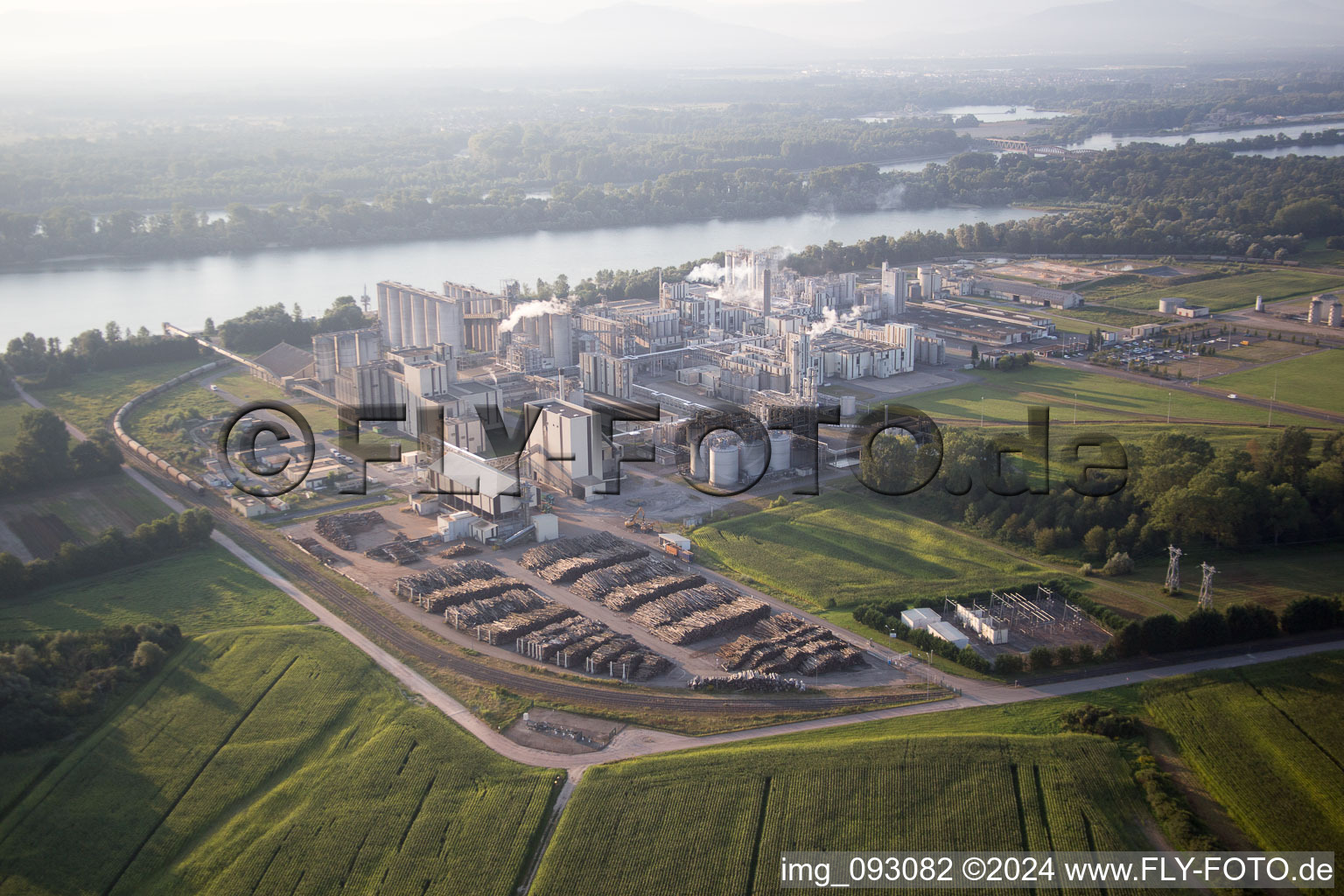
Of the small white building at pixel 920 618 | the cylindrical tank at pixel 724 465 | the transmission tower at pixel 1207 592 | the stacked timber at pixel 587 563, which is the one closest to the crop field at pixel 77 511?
the stacked timber at pixel 587 563

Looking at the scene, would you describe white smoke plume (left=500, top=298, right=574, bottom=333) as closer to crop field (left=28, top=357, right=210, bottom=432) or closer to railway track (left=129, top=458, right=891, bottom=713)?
crop field (left=28, top=357, right=210, bottom=432)

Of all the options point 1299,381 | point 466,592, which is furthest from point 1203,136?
point 466,592

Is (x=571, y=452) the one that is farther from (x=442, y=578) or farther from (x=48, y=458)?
(x=48, y=458)

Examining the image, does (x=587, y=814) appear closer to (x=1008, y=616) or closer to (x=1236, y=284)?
(x=1008, y=616)

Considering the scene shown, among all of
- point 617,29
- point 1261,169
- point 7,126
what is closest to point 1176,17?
point 617,29

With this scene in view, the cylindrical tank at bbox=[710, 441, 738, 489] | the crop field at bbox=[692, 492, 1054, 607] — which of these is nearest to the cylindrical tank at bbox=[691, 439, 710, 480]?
the cylindrical tank at bbox=[710, 441, 738, 489]
